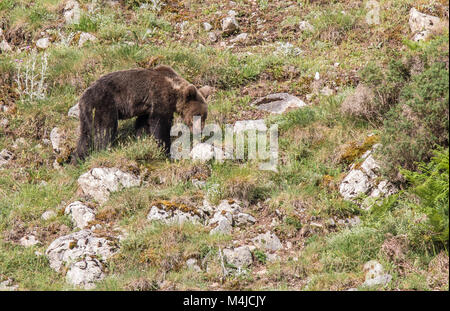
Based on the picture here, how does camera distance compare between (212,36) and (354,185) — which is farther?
(212,36)

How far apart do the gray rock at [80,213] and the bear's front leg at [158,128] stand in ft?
5.97

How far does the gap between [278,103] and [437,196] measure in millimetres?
4576

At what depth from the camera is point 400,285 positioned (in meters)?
5.85

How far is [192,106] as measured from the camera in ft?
31.7

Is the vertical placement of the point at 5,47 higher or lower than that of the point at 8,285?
higher

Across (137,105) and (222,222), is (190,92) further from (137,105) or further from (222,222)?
(222,222)

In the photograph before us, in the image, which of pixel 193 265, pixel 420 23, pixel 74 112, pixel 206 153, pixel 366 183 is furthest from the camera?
pixel 420 23

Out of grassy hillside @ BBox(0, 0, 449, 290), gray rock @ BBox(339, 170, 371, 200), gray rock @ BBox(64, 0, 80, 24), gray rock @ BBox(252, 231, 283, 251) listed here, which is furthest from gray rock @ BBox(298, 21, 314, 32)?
gray rock @ BBox(252, 231, 283, 251)

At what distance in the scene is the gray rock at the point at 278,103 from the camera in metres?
10.0

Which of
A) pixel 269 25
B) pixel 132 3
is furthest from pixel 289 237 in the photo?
pixel 132 3

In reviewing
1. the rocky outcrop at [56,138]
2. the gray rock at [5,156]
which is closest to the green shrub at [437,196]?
the rocky outcrop at [56,138]

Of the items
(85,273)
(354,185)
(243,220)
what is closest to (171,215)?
(243,220)

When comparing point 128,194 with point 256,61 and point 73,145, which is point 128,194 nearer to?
point 73,145

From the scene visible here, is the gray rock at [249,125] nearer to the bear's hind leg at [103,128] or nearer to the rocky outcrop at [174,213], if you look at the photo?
the bear's hind leg at [103,128]
